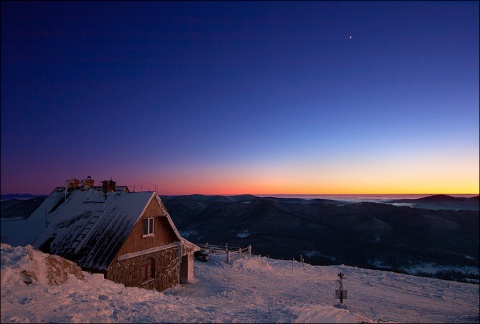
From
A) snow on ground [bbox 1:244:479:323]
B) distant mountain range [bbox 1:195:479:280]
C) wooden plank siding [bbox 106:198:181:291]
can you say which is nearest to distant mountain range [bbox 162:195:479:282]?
distant mountain range [bbox 1:195:479:280]

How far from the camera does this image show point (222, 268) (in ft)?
93.3

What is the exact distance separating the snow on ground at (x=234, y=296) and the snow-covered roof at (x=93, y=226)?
2.79 meters

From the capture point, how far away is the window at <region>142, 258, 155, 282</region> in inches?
712

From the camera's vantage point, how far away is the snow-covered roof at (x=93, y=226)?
1619 cm

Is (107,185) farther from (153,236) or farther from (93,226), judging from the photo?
(153,236)

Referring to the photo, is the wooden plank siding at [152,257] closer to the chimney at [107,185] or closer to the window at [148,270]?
the window at [148,270]

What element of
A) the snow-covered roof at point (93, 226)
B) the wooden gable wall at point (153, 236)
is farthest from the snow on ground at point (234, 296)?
the wooden gable wall at point (153, 236)

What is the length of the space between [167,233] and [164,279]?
3.08 metres

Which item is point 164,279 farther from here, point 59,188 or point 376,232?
point 376,232

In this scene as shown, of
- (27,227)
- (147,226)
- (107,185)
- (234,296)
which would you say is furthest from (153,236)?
(27,227)

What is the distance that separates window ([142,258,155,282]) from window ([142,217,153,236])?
1739 millimetres

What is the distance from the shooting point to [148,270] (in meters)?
18.6

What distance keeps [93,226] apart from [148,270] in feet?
14.7

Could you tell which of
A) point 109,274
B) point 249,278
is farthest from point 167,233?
point 249,278
